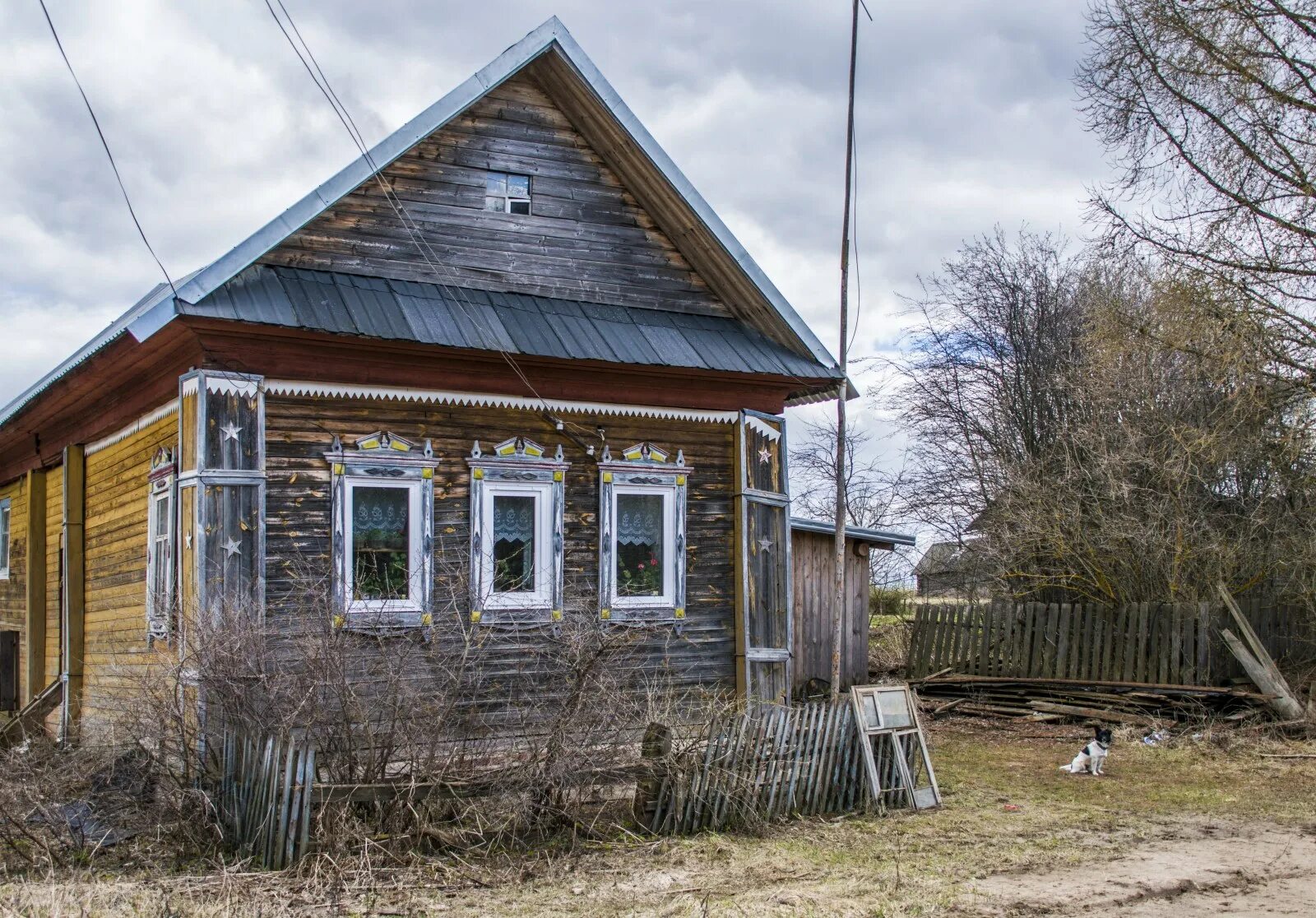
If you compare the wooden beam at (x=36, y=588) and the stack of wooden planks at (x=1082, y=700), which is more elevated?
the wooden beam at (x=36, y=588)

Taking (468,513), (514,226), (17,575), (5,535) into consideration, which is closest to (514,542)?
(468,513)

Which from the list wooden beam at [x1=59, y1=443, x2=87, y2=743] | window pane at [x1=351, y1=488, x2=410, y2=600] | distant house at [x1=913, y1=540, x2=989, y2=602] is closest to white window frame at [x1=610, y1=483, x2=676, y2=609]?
window pane at [x1=351, y1=488, x2=410, y2=600]

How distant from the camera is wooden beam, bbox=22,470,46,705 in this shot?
15.2 m

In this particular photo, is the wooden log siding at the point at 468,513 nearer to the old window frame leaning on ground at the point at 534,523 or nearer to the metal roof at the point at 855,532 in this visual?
the old window frame leaning on ground at the point at 534,523

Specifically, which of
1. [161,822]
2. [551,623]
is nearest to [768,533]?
[551,623]

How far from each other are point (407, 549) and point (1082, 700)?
29.4 feet

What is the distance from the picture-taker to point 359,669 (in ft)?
33.4

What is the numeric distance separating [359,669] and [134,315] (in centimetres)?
330

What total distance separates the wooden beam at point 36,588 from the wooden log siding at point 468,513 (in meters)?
6.55

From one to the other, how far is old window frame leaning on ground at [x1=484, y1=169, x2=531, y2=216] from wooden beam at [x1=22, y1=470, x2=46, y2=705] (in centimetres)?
728

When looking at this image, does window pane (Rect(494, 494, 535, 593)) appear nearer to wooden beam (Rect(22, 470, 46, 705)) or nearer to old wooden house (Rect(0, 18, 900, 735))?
old wooden house (Rect(0, 18, 900, 735))

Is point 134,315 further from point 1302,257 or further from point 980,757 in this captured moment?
point 1302,257

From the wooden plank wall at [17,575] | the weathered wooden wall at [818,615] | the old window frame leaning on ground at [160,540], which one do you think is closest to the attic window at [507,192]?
the old window frame leaning on ground at [160,540]

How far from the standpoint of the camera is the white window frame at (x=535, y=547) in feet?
36.6
